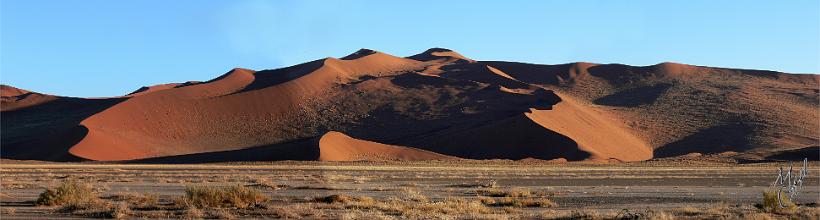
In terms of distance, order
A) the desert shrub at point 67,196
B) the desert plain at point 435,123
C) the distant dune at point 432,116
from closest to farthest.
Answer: the desert shrub at point 67,196
the desert plain at point 435,123
the distant dune at point 432,116

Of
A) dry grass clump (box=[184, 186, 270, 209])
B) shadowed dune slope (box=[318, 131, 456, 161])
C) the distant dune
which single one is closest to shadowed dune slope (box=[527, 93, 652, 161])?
the distant dune

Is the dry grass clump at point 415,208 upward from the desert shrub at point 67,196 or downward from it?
downward

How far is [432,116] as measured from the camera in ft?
372

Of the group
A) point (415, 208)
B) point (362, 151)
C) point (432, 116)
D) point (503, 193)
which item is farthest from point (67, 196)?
point (432, 116)

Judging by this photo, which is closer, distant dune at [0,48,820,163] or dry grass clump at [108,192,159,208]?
dry grass clump at [108,192,159,208]

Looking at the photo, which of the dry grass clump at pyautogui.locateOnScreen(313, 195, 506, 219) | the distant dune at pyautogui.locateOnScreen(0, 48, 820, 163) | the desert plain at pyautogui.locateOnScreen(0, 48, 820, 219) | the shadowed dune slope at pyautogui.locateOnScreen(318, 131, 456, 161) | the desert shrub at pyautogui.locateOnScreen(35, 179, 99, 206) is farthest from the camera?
the distant dune at pyautogui.locateOnScreen(0, 48, 820, 163)

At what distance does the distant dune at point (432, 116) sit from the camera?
93.3m

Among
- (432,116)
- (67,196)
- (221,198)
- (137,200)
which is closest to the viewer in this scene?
(221,198)

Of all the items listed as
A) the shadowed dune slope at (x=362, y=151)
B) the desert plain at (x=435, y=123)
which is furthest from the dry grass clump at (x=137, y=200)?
the shadowed dune slope at (x=362, y=151)

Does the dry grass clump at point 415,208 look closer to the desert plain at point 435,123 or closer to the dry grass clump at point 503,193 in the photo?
the dry grass clump at point 503,193

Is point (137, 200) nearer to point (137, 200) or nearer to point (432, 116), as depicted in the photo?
point (137, 200)

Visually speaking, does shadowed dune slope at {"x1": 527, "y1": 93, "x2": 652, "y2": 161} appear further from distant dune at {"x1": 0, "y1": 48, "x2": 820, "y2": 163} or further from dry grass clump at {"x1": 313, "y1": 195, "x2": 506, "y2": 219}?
dry grass clump at {"x1": 313, "y1": 195, "x2": 506, "y2": 219}

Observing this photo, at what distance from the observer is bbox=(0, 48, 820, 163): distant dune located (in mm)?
93312

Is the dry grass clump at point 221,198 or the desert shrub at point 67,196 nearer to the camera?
the dry grass clump at point 221,198
